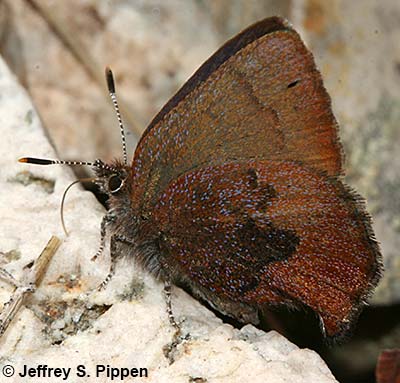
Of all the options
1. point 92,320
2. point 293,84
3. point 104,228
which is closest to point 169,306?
point 92,320

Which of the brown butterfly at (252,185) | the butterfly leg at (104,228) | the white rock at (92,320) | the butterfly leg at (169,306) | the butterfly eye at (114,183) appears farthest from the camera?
the butterfly eye at (114,183)

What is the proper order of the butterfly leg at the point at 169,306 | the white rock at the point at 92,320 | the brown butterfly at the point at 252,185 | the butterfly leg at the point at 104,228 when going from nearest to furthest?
the white rock at the point at 92,320 < the butterfly leg at the point at 169,306 < the brown butterfly at the point at 252,185 < the butterfly leg at the point at 104,228

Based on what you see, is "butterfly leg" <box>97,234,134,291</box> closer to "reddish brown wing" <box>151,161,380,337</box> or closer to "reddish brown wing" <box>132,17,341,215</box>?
"reddish brown wing" <box>151,161,380,337</box>

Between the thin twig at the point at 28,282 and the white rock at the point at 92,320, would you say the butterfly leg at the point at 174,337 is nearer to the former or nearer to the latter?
the white rock at the point at 92,320

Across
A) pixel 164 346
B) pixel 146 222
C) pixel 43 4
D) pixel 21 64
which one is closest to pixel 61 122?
pixel 21 64

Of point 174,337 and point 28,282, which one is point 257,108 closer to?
point 174,337

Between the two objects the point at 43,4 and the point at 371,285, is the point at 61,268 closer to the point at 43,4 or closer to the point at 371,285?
the point at 371,285

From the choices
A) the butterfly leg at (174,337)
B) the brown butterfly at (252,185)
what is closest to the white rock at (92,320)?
the butterfly leg at (174,337)
